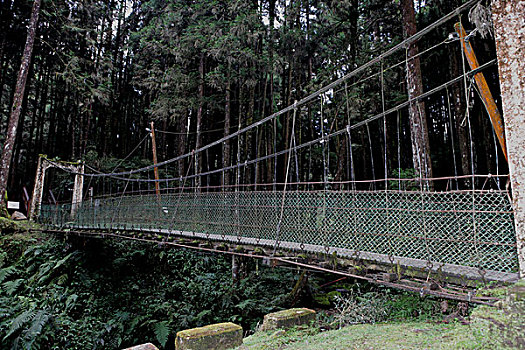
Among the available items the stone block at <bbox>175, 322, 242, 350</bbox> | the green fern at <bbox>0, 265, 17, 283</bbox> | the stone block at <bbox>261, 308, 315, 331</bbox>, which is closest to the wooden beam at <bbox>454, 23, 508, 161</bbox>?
the stone block at <bbox>261, 308, 315, 331</bbox>

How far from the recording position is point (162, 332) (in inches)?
240

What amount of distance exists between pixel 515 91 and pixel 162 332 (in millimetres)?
6334

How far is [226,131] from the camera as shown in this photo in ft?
30.3

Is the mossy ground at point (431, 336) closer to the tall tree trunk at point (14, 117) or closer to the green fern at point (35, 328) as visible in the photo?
the green fern at point (35, 328)

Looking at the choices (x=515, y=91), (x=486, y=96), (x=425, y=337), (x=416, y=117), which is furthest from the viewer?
(x=416, y=117)

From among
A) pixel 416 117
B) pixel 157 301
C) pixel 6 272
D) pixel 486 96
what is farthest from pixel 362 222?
pixel 6 272

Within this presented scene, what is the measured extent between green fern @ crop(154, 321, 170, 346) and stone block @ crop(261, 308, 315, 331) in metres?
2.83

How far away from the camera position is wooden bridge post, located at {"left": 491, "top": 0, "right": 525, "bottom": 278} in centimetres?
215

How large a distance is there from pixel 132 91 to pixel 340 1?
12253 millimetres

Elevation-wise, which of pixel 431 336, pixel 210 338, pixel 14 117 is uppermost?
pixel 14 117

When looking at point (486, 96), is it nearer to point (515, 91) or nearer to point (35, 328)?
point (515, 91)

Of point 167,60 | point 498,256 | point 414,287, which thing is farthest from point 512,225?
point 167,60

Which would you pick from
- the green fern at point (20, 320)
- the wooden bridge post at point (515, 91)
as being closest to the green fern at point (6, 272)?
the green fern at point (20, 320)

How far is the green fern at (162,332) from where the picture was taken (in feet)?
19.4
